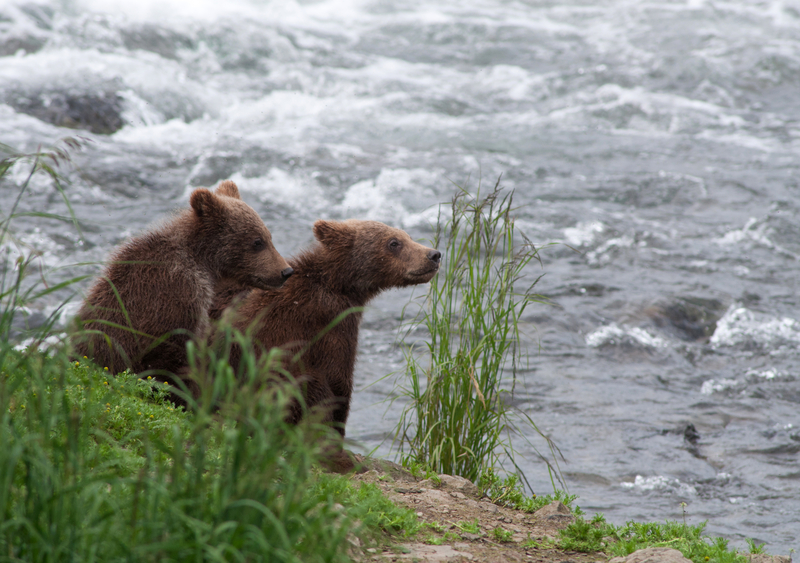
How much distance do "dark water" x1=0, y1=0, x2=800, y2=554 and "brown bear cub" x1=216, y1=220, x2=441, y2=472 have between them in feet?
4.67

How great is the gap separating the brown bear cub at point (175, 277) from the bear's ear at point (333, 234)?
429 mm

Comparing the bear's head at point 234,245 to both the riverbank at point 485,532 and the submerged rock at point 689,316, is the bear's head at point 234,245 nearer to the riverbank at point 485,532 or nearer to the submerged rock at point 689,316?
the riverbank at point 485,532

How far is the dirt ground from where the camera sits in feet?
12.5

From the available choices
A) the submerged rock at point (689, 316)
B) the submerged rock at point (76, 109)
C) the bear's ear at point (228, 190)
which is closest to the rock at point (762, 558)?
the bear's ear at point (228, 190)

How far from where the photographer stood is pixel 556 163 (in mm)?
15195

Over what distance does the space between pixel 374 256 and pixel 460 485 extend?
168 cm

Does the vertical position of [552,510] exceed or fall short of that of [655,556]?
it falls short

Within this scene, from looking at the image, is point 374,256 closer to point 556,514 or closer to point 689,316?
point 556,514

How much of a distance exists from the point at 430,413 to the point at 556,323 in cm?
520

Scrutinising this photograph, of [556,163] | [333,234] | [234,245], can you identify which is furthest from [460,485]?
[556,163]

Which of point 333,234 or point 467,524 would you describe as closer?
point 467,524

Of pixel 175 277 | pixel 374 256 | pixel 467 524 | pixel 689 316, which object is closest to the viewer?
pixel 467 524

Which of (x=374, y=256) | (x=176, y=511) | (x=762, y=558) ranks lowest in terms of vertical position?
(x=762, y=558)

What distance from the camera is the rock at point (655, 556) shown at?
150 inches
